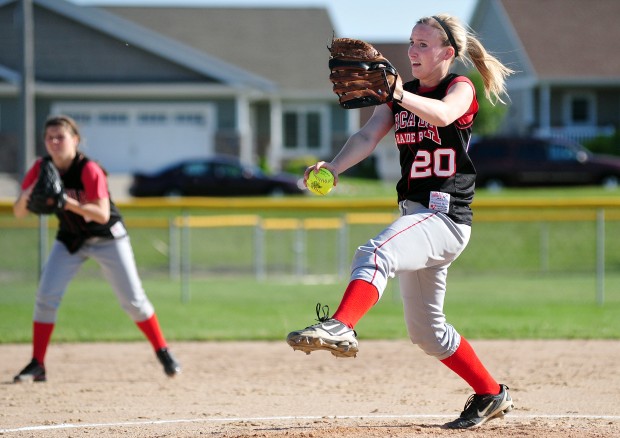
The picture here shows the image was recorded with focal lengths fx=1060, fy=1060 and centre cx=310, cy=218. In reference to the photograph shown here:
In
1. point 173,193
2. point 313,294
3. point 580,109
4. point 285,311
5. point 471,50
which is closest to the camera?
point 471,50

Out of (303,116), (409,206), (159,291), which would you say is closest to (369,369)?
(409,206)

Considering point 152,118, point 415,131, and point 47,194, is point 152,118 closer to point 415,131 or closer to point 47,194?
point 47,194

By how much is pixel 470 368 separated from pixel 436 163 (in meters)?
1.16

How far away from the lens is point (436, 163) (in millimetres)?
5168

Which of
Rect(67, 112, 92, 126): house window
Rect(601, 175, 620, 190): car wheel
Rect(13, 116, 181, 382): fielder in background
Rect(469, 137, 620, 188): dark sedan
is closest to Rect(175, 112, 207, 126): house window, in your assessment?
Rect(67, 112, 92, 126): house window

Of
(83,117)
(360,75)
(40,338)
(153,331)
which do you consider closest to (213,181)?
(83,117)

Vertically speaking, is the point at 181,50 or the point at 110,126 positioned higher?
the point at 181,50

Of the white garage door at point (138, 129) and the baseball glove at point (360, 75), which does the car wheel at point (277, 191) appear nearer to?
the white garage door at point (138, 129)

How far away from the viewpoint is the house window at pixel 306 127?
126ft

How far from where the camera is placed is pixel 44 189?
721 cm

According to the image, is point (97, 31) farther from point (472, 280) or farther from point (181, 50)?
point (472, 280)

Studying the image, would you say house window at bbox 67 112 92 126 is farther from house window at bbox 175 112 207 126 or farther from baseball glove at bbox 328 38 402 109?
baseball glove at bbox 328 38 402 109

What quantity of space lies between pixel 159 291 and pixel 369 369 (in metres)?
7.59

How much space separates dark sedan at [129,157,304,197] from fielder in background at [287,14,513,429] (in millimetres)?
23300
